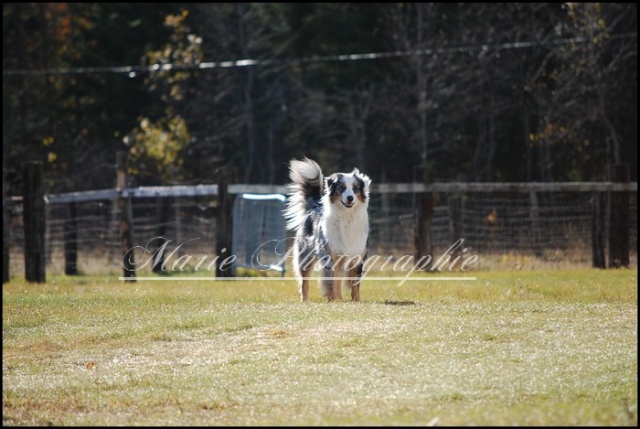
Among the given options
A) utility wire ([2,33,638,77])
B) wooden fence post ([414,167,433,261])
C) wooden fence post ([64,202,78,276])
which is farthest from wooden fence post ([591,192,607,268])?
utility wire ([2,33,638,77])

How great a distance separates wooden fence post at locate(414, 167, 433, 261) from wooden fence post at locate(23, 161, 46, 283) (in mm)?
6534

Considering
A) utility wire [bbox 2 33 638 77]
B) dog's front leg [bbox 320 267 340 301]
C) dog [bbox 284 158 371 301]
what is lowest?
dog's front leg [bbox 320 267 340 301]

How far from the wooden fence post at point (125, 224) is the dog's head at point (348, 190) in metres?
6.19

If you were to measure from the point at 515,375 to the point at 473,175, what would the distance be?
3124 centimetres

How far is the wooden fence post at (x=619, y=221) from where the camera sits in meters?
19.5

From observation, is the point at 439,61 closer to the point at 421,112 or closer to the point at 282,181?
the point at 421,112

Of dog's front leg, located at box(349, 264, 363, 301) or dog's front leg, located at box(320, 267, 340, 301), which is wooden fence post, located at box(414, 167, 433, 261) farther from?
dog's front leg, located at box(320, 267, 340, 301)

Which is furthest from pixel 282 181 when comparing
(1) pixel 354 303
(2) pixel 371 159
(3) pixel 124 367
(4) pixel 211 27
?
(3) pixel 124 367

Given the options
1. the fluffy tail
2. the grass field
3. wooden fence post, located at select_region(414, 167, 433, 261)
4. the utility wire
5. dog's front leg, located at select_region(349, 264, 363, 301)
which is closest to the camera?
the grass field

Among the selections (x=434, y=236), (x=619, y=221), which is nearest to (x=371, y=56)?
(x=434, y=236)

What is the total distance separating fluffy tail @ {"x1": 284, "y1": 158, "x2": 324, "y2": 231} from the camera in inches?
591

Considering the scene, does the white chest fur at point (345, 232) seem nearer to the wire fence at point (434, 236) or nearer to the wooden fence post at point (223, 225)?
the wooden fence post at point (223, 225)

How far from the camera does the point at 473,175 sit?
3934 centimetres

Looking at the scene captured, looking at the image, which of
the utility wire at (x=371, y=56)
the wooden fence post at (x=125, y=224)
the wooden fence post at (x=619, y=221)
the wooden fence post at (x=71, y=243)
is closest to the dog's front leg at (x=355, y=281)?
the wooden fence post at (x=125, y=224)
